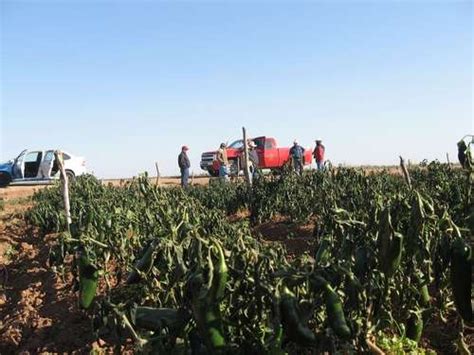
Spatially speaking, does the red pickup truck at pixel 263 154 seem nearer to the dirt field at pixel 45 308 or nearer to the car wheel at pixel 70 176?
the car wheel at pixel 70 176

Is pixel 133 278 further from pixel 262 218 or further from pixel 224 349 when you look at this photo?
pixel 262 218

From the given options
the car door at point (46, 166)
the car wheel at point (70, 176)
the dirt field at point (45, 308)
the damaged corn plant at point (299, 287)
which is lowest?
the dirt field at point (45, 308)

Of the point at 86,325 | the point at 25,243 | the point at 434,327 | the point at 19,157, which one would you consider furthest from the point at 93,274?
the point at 19,157

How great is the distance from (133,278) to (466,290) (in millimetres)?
1778

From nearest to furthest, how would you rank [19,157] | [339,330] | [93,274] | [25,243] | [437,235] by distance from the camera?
[339,330] < [437,235] < [93,274] < [25,243] < [19,157]

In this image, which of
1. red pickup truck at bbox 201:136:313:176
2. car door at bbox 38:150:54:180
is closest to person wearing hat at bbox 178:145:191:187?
red pickup truck at bbox 201:136:313:176

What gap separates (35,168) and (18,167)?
1.85ft

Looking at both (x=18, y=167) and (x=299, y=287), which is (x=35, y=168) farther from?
(x=299, y=287)

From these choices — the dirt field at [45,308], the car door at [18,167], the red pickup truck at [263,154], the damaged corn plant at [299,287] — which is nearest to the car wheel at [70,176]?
the car door at [18,167]

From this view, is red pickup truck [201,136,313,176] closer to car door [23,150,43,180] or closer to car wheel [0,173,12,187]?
car door [23,150,43,180]

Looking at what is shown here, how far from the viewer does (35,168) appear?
20234mm

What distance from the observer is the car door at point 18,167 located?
20.0m

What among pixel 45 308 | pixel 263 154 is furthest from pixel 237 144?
pixel 45 308

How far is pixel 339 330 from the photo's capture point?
2492 mm
